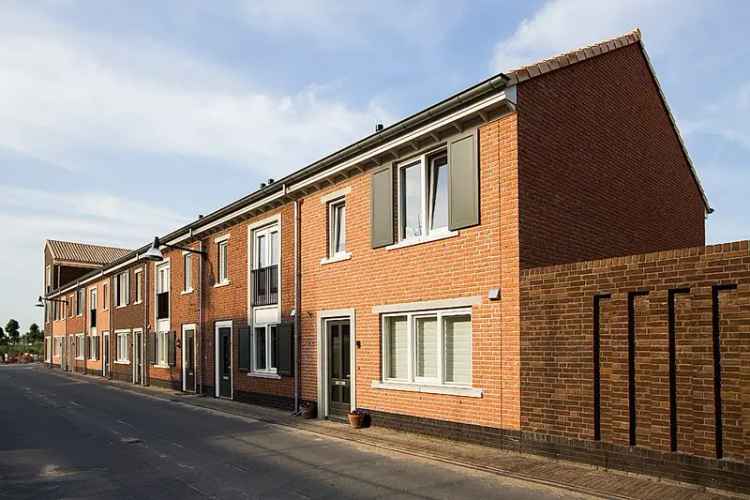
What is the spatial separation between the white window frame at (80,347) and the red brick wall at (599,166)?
129ft

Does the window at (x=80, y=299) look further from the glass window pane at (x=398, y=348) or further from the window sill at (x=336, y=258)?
the glass window pane at (x=398, y=348)

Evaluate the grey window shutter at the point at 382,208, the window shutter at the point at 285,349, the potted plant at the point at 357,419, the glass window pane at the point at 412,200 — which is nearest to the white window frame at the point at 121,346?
the window shutter at the point at 285,349

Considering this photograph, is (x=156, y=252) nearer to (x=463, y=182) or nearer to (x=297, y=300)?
(x=297, y=300)

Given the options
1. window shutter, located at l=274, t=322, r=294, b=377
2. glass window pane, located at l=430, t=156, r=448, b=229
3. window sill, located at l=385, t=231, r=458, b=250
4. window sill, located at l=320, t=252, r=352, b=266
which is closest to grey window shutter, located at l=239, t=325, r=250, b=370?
window shutter, located at l=274, t=322, r=294, b=377

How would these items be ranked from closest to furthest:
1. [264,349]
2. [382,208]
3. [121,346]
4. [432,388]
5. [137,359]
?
1. [432,388]
2. [382,208]
3. [264,349]
4. [137,359]
5. [121,346]

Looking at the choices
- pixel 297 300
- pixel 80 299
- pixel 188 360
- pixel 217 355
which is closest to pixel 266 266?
pixel 297 300

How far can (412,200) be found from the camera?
14055 mm

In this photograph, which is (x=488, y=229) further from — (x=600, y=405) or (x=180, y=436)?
(x=180, y=436)

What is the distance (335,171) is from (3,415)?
1175 centimetres

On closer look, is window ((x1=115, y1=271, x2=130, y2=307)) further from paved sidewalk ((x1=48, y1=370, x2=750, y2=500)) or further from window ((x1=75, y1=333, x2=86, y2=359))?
paved sidewalk ((x1=48, y1=370, x2=750, y2=500))

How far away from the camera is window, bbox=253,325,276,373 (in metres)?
19.6

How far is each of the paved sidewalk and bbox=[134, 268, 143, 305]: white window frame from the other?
60.5ft

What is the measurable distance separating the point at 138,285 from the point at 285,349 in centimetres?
1743

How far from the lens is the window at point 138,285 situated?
32531mm
